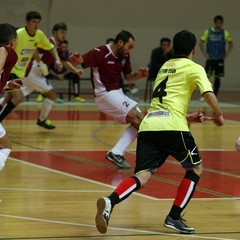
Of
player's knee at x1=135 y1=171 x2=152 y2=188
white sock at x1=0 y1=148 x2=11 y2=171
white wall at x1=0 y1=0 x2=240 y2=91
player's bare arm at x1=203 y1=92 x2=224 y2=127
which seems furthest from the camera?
white wall at x1=0 y1=0 x2=240 y2=91

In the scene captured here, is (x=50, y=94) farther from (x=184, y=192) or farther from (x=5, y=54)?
(x=184, y=192)

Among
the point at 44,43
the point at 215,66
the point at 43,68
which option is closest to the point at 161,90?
the point at 44,43

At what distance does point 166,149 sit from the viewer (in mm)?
7449

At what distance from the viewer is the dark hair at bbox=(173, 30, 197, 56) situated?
7.46 m

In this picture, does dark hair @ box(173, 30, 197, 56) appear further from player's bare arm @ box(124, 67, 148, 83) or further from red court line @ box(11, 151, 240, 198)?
player's bare arm @ box(124, 67, 148, 83)

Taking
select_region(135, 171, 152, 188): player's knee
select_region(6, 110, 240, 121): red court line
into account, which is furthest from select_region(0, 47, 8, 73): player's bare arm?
select_region(6, 110, 240, 121): red court line

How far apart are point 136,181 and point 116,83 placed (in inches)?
190

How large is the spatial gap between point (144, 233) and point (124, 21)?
67.2ft

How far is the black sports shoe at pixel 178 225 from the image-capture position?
7.35 meters

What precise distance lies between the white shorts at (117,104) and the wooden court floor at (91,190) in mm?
716

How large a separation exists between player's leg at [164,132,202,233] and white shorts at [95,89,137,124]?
423cm

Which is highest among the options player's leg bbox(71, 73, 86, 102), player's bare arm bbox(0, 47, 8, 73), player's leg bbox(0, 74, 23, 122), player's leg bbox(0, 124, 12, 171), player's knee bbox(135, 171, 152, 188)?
player's bare arm bbox(0, 47, 8, 73)

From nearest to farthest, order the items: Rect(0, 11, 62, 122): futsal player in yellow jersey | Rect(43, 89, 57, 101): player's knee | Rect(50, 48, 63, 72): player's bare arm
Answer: Rect(50, 48, 63, 72): player's bare arm
Rect(0, 11, 62, 122): futsal player in yellow jersey
Rect(43, 89, 57, 101): player's knee

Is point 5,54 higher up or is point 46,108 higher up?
point 5,54
